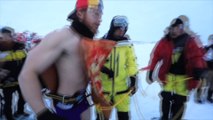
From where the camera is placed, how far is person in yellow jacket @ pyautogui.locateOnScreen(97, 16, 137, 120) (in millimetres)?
4020

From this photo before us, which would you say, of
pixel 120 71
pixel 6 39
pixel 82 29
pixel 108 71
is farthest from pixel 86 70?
pixel 6 39

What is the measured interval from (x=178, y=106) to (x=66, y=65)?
273 cm

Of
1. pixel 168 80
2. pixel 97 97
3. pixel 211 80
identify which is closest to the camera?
pixel 97 97

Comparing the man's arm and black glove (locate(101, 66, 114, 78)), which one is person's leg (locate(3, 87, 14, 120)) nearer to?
black glove (locate(101, 66, 114, 78))

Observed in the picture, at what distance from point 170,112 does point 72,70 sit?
278 cm

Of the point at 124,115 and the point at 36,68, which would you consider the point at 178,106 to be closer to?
the point at 124,115

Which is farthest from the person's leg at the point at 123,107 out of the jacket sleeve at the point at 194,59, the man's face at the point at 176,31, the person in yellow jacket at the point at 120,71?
the man's face at the point at 176,31

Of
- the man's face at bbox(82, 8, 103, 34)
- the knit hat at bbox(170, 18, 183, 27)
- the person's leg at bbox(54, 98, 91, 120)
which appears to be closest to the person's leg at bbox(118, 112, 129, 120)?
the knit hat at bbox(170, 18, 183, 27)

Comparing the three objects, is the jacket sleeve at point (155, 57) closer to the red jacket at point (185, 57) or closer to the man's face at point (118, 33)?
the red jacket at point (185, 57)

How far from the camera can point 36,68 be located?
169 centimetres

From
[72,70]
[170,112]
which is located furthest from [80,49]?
[170,112]

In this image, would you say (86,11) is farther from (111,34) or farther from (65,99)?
(111,34)

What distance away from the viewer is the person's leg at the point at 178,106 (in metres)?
4.22

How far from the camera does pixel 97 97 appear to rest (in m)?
2.24
